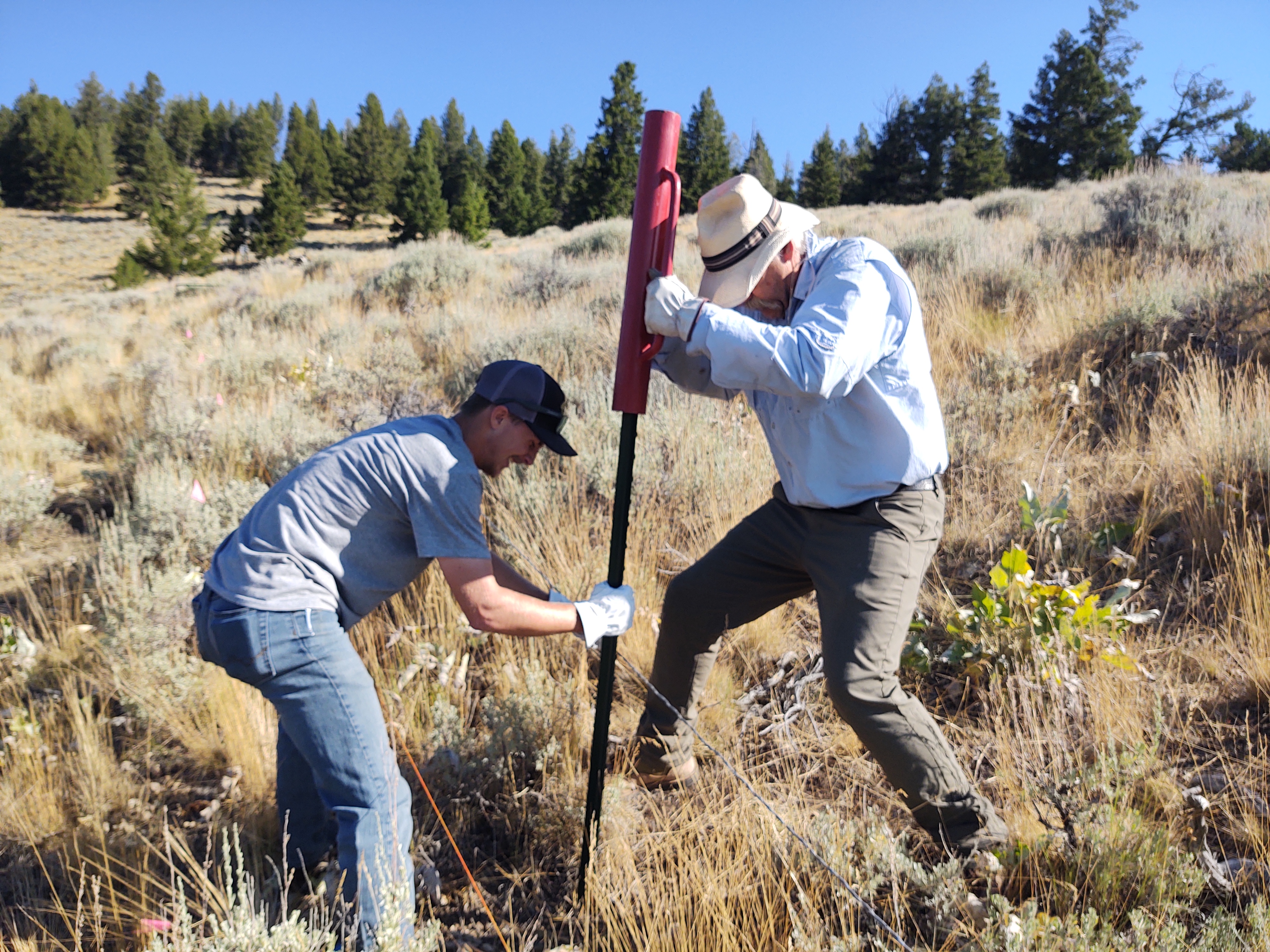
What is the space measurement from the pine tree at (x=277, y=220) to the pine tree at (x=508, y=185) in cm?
1340

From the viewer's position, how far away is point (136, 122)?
3068 inches

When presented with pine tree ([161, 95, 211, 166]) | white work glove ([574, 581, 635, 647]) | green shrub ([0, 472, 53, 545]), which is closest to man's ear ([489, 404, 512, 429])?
white work glove ([574, 581, 635, 647])

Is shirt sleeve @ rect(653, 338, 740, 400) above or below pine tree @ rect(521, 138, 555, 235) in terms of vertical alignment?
below

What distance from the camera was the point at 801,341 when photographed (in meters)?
1.80

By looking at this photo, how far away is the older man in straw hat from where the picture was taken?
1.85 metres

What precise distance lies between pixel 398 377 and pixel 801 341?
604cm

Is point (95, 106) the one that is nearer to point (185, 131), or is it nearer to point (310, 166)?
point (185, 131)

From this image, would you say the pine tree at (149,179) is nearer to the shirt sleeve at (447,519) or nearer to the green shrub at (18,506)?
the green shrub at (18,506)

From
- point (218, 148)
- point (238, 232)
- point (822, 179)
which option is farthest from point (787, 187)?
point (218, 148)

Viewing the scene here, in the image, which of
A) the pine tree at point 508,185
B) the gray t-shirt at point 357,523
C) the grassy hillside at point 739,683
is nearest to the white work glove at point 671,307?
the gray t-shirt at point 357,523

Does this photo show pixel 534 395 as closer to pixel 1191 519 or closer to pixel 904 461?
pixel 904 461

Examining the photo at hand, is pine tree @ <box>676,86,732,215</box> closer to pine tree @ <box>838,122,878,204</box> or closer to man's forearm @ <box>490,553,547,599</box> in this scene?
pine tree @ <box>838,122,878,204</box>

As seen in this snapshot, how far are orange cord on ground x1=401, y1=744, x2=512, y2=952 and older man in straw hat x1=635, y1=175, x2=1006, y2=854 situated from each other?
3.67ft

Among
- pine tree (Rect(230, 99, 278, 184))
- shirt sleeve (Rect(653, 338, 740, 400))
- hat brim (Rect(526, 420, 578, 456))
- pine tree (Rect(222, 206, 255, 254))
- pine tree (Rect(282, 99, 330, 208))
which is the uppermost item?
pine tree (Rect(230, 99, 278, 184))
